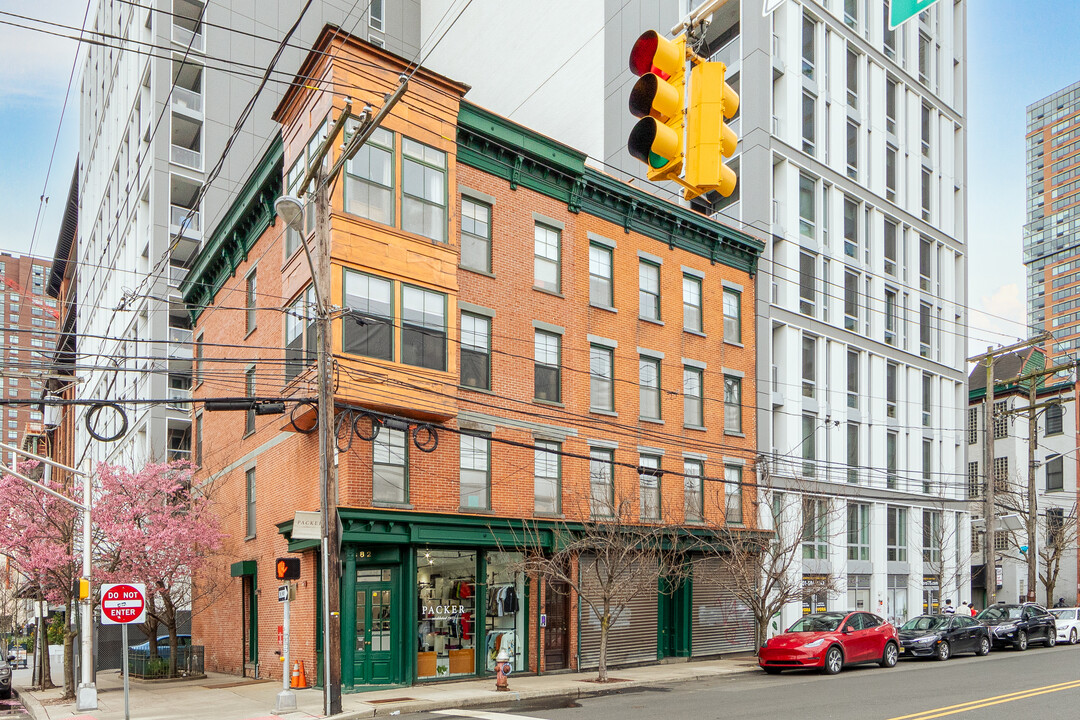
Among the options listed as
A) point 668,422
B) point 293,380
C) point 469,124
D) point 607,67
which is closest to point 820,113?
point 607,67

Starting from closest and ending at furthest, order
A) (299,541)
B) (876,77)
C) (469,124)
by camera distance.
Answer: (299,541), (469,124), (876,77)

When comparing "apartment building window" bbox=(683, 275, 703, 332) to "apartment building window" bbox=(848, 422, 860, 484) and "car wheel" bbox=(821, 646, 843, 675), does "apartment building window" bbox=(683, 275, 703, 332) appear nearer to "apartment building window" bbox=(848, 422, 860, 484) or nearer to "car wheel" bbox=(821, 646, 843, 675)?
"apartment building window" bbox=(848, 422, 860, 484)

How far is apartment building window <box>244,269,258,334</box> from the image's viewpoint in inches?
1117

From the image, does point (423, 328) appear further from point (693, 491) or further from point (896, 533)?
point (896, 533)

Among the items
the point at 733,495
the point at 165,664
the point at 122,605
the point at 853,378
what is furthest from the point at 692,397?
the point at 165,664

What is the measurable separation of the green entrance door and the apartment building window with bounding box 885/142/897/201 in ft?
91.1

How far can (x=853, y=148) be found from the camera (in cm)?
3822

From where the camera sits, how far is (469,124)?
2448 cm

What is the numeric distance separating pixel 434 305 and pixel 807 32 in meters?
21.4

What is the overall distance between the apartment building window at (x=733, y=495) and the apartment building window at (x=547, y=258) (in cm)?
→ 911

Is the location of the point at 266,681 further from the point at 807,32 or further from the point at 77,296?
the point at 77,296

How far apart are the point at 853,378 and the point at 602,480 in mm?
14486

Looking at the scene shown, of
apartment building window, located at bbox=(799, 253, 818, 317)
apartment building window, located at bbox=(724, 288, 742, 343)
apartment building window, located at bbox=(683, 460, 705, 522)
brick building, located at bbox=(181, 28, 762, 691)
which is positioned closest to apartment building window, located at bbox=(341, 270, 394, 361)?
brick building, located at bbox=(181, 28, 762, 691)

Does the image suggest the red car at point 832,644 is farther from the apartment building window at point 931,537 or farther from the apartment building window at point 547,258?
the apartment building window at point 931,537
